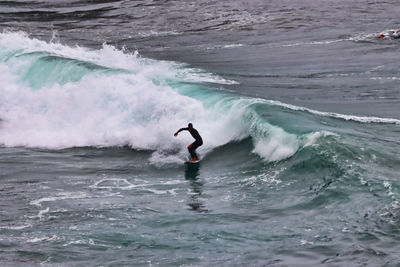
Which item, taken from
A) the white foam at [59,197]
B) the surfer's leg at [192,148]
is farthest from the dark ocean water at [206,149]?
the surfer's leg at [192,148]

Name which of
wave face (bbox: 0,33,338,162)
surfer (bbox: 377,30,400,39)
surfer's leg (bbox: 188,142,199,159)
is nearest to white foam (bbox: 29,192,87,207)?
surfer's leg (bbox: 188,142,199,159)

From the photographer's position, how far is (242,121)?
22.3 metres

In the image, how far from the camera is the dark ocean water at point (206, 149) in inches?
536

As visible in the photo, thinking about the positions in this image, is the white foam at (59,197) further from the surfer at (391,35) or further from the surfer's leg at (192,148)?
the surfer at (391,35)

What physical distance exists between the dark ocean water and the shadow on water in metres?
0.06

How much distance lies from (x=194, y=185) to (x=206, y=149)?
11.8ft

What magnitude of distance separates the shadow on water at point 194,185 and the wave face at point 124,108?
39.2 inches

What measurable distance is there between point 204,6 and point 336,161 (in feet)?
121

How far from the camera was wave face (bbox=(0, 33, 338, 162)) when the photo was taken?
22047mm

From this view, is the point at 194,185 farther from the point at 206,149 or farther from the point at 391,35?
the point at 391,35

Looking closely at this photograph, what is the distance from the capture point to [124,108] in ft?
85.7

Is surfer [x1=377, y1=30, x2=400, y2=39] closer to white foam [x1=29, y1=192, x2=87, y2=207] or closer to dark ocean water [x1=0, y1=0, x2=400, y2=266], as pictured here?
dark ocean water [x1=0, y1=0, x2=400, y2=266]

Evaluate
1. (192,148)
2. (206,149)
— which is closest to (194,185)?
(192,148)

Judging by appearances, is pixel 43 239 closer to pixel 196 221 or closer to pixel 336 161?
pixel 196 221
